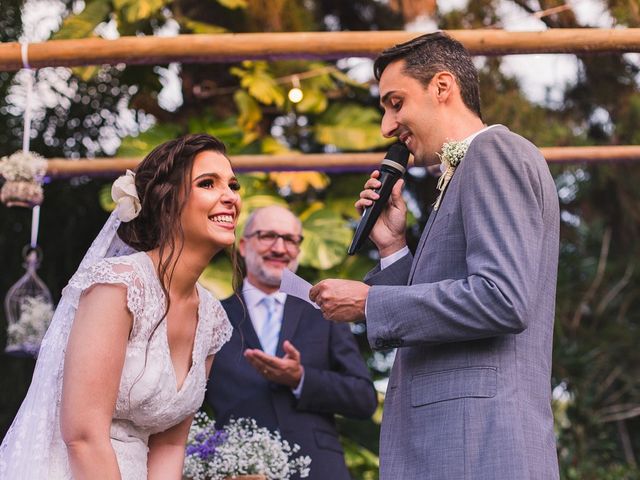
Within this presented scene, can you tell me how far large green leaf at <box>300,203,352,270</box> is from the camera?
6.70 metres

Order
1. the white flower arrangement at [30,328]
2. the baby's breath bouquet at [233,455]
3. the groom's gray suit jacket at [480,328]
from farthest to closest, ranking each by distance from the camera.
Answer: the white flower arrangement at [30,328], the baby's breath bouquet at [233,455], the groom's gray suit jacket at [480,328]

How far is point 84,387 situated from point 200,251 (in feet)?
1.97

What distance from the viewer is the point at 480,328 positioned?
250 centimetres

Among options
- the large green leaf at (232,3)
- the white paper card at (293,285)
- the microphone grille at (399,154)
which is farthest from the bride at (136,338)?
the large green leaf at (232,3)

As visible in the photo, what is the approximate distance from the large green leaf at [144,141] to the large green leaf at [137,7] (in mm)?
761

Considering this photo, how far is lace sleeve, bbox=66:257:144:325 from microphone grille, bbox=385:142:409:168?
0.84m

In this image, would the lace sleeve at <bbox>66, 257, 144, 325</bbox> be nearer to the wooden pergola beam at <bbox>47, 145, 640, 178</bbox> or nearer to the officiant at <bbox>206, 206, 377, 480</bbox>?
the officiant at <bbox>206, 206, 377, 480</bbox>

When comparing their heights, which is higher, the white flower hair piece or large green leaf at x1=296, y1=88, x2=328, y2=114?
large green leaf at x1=296, y1=88, x2=328, y2=114

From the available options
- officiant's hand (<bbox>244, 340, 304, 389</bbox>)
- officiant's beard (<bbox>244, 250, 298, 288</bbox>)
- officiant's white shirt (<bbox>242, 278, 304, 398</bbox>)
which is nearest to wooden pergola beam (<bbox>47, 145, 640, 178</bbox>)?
officiant's beard (<bbox>244, 250, 298, 288</bbox>)

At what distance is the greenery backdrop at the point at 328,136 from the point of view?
6.95 m

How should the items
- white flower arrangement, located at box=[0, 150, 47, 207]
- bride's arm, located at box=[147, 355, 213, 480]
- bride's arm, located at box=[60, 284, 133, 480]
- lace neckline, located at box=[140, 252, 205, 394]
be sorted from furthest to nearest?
1. white flower arrangement, located at box=[0, 150, 47, 207]
2. bride's arm, located at box=[147, 355, 213, 480]
3. lace neckline, located at box=[140, 252, 205, 394]
4. bride's arm, located at box=[60, 284, 133, 480]

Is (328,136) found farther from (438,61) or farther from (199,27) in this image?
(438,61)

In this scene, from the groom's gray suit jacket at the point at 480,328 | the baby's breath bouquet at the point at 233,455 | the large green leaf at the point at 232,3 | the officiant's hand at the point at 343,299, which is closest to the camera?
the groom's gray suit jacket at the point at 480,328

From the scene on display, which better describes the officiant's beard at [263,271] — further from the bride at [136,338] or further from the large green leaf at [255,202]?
the large green leaf at [255,202]
